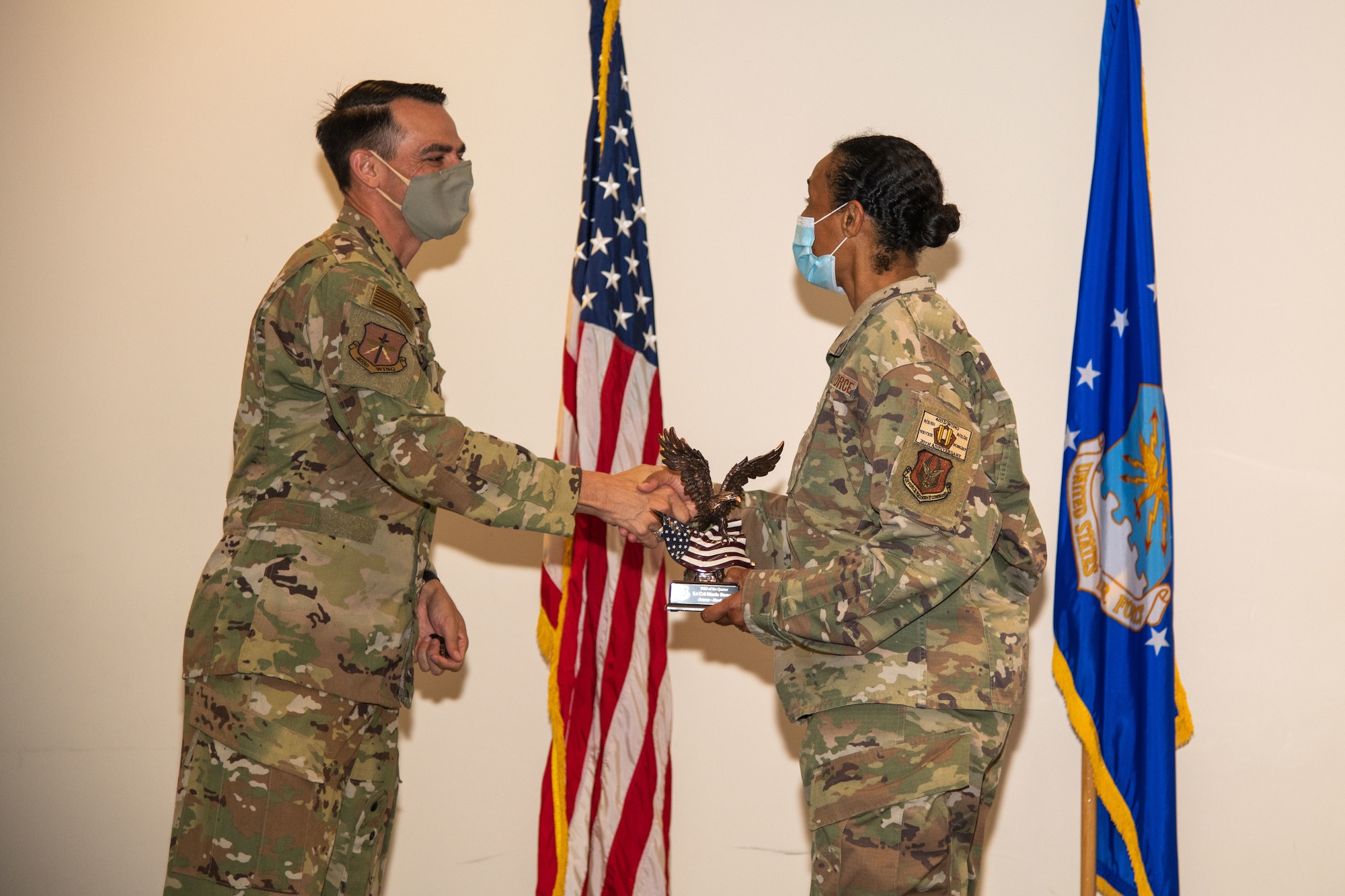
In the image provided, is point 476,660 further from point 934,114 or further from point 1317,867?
point 1317,867

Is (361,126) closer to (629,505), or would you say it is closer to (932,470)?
(629,505)

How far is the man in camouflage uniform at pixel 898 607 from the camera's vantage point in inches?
71.5

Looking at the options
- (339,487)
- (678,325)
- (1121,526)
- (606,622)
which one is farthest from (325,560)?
(1121,526)

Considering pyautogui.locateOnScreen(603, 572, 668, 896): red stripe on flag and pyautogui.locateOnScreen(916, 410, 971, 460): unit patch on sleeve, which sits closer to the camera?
pyautogui.locateOnScreen(916, 410, 971, 460): unit patch on sleeve

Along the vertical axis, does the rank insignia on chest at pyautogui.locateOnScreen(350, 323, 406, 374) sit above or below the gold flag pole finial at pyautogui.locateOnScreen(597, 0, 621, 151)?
below

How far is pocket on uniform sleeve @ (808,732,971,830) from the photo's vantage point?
6.00 feet

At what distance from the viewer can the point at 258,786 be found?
2.01 meters

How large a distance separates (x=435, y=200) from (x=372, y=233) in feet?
0.56

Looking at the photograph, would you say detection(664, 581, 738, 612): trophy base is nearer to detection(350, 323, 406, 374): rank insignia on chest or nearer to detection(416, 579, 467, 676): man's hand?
detection(416, 579, 467, 676): man's hand

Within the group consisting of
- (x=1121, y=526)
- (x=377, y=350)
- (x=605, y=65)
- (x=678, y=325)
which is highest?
(x=605, y=65)

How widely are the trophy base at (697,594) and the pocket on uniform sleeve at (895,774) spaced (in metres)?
0.38

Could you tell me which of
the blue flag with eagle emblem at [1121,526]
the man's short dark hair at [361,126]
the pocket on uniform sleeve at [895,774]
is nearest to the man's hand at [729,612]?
the pocket on uniform sleeve at [895,774]

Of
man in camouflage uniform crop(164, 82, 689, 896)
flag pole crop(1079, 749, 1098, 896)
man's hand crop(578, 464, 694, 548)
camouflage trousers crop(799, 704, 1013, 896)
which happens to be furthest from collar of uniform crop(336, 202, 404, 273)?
flag pole crop(1079, 749, 1098, 896)

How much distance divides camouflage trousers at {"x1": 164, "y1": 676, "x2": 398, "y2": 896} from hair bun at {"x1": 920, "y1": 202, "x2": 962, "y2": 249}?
1484 millimetres
